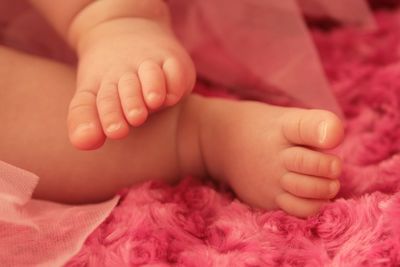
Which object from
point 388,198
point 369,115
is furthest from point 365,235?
point 369,115

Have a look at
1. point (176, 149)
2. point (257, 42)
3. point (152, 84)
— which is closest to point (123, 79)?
point (152, 84)

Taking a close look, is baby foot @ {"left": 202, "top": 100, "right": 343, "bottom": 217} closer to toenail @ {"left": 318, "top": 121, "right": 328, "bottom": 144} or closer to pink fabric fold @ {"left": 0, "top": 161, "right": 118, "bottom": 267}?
toenail @ {"left": 318, "top": 121, "right": 328, "bottom": 144}

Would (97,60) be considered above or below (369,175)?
above

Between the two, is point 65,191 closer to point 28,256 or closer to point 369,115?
point 28,256

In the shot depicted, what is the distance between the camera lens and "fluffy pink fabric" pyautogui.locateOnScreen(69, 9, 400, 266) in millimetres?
489

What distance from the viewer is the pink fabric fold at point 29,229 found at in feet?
1.69

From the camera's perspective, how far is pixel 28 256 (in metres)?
0.52

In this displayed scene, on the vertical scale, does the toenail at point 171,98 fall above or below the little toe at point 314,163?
above

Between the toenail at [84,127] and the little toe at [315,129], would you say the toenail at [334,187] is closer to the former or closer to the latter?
the little toe at [315,129]

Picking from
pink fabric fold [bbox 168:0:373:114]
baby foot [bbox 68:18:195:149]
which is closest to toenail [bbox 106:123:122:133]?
baby foot [bbox 68:18:195:149]

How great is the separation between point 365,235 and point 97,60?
299 mm

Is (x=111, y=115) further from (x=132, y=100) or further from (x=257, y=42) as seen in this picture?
(x=257, y=42)

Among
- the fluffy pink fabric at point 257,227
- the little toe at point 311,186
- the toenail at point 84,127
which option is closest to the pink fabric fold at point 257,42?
the fluffy pink fabric at point 257,227

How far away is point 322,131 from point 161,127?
0.20 m
